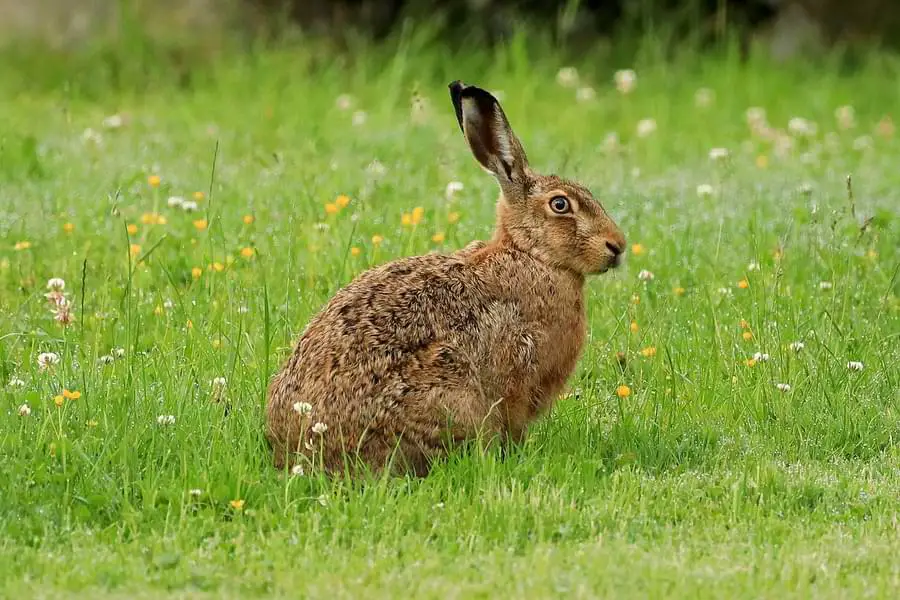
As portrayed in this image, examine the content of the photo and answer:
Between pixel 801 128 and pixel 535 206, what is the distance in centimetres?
632

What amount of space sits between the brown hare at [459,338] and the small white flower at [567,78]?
7.07 meters

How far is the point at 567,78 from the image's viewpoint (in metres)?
14.0

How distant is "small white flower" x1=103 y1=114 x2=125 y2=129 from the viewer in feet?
37.8

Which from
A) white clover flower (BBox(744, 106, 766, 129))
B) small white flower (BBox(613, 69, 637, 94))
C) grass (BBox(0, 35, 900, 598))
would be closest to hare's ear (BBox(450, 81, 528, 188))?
grass (BBox(0, 35, 900, 598))

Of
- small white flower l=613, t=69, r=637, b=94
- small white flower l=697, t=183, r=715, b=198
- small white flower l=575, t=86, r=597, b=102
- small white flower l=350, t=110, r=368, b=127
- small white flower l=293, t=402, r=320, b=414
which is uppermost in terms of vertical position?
small white flower l=613, t=69, r=637, b=94

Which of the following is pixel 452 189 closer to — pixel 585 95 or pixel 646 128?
pixel 646 128

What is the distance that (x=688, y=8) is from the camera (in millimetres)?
15555

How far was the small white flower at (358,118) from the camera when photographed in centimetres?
1231

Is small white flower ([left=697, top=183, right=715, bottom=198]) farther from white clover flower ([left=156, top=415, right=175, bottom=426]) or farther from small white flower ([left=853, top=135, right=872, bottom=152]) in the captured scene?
white clover flower ([left=156, top=415, right=175, bottom=426])

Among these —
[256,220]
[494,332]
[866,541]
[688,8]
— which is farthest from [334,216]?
[688,8]

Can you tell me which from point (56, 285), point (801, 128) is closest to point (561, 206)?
point (56, 285)

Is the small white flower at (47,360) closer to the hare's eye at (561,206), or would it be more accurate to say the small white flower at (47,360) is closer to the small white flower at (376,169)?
the hare's eye at (561,206)

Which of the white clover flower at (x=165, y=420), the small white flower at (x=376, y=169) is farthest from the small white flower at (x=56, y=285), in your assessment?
the small white flower at (x=376, y=169)

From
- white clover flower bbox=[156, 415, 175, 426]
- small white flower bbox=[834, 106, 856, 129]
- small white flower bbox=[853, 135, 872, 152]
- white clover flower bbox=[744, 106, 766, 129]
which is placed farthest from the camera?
small white flower bbox=[834, 106, 856, 129]
